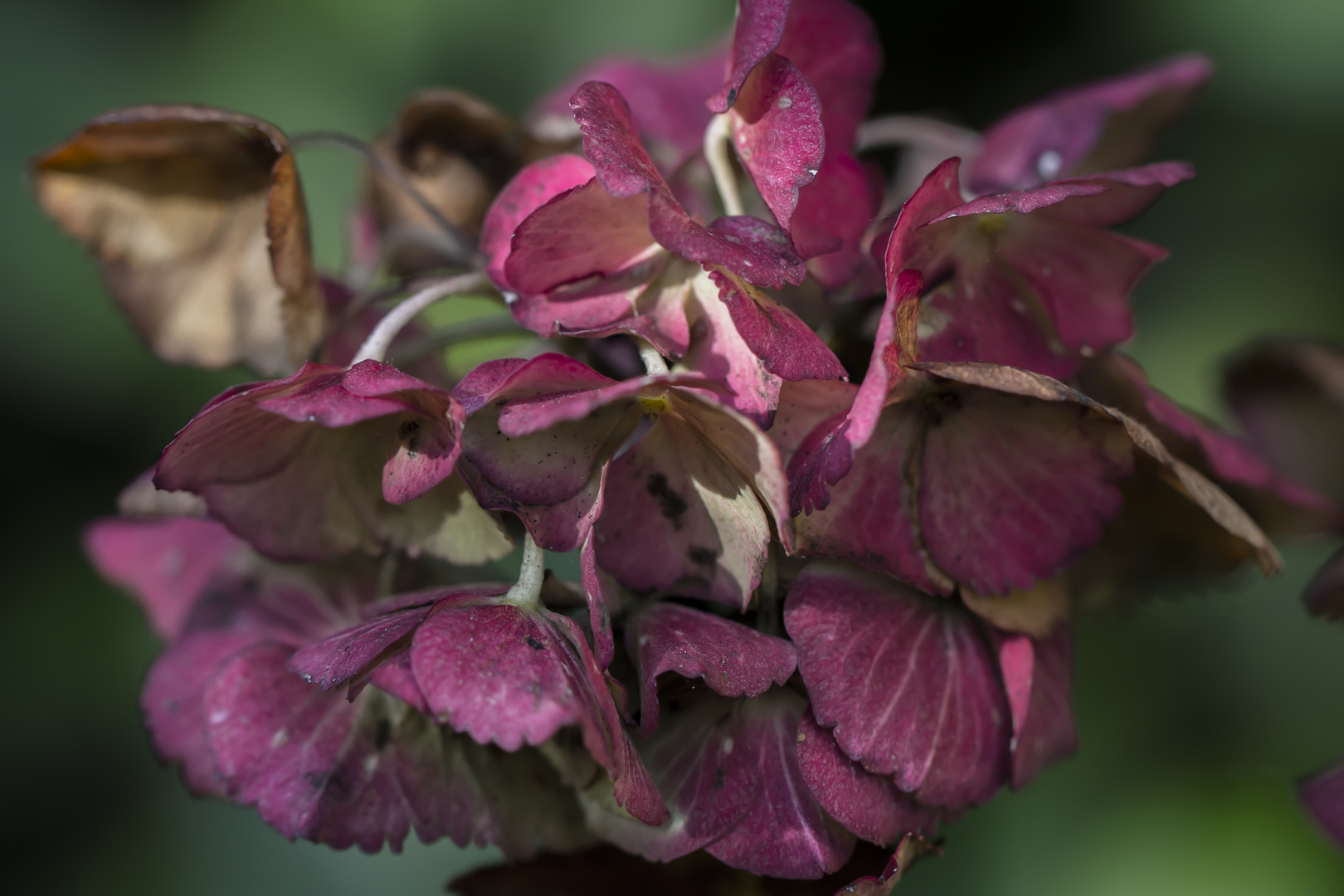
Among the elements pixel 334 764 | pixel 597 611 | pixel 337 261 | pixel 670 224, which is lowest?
pixel 337 261

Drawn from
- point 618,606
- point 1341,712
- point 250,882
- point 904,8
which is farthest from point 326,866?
point 904,8

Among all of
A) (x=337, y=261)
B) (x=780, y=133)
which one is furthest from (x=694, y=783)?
(x=337, y=261)

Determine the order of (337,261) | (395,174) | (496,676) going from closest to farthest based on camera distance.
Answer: (496,676)
(395,174)
(337,261)

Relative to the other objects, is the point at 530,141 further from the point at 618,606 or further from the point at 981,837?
the point at 981,837

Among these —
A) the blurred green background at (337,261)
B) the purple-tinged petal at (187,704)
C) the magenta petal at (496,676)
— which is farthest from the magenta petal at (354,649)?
the blurred green background at (337,261)

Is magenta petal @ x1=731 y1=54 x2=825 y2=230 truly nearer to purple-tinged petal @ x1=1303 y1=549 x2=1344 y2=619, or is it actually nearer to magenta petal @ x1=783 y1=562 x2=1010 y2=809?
magenta petal @ x1=783 y1=562 x2=1010 y2=809

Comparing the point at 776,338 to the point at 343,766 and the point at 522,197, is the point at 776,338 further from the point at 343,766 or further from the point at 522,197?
the point at 343,766
